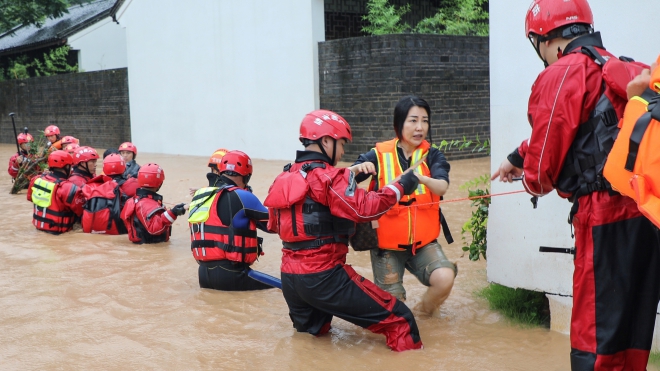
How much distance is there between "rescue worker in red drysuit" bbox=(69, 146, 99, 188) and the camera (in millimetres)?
9727

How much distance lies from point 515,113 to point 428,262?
1.23 metres

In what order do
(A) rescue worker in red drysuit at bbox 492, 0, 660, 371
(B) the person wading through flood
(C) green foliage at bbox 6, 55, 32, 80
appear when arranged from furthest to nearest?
1. (C) green foliage at bbox 6, 55, 32, 80
2. (B) the person wading through flood
3. (A) rescue worker in red drysuit at bbox 492, 0, 660, 371

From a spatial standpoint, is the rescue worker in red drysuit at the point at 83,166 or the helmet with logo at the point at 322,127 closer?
the helmet with logo at the point at 322,127

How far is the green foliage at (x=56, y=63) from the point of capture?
32.6m

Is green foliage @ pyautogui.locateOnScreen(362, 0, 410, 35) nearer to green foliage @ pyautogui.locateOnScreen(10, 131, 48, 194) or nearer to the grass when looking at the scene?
green foliage @ pyautogui.locateOnScreen(10, 131, 48, 194)

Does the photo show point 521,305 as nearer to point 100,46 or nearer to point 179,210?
point 179,210

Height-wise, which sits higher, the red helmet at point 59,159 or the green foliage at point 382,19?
the green foliage at point 382,19

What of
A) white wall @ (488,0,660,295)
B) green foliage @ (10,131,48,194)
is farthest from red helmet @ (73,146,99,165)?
white wall @ (488,0,660,295)

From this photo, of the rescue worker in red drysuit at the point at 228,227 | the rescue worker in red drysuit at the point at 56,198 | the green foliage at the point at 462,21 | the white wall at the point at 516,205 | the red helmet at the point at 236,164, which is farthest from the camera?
the green foliage at the point at 462,21

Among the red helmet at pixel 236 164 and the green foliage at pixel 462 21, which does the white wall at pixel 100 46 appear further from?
the red helmet at pixel 236 164

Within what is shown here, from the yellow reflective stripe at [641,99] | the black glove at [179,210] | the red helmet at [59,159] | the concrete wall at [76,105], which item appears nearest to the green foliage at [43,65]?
the concrete wall at [76,105]

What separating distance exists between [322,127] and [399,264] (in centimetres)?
123

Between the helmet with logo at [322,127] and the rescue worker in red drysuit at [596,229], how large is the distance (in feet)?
5.55

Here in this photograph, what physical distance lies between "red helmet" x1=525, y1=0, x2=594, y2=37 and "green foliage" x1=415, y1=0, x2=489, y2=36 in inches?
573
